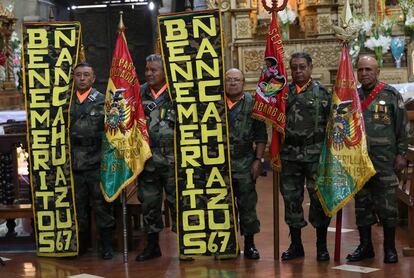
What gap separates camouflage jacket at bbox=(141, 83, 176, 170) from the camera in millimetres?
6641

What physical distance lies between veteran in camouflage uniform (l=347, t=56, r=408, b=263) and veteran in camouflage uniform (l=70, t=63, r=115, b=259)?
205 centimetres

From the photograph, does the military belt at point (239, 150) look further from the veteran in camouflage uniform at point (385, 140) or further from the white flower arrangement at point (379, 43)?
the white flower arrangement at point (379, 43)

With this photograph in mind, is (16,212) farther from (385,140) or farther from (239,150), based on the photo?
(385,140)

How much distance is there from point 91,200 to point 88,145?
0.47 m

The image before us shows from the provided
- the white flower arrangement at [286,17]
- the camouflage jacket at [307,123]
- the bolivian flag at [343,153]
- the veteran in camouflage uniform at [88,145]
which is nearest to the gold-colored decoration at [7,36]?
the white flower arrangement at [286,17]

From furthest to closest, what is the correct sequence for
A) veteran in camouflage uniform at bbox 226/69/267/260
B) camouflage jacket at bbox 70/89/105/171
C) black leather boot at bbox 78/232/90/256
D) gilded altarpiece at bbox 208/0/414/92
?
gilded altarpiece at bbox 208/0/414/92, black leather boot at bbox 78/232/90/256, camouflage jacket at bbox 70/89/105/171, veteran in camouflage uniform at bbox 226/69/267/260

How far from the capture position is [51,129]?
22.7 ft

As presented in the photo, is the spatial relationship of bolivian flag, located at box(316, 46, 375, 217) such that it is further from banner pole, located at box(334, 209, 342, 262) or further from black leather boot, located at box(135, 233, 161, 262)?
black leather boot, located at box(135, 233, 161, 262)

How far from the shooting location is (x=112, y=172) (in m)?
6.67

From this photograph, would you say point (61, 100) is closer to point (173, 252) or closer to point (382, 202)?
point (173, 252)

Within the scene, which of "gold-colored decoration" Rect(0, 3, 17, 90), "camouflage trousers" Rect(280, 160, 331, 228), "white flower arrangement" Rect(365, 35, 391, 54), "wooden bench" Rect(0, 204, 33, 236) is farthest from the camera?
"white flower arrangement" Rect(365, 35, 391, 54)

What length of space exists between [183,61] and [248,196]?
119 centimetres

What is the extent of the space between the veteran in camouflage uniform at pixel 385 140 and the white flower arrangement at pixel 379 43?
732 cm

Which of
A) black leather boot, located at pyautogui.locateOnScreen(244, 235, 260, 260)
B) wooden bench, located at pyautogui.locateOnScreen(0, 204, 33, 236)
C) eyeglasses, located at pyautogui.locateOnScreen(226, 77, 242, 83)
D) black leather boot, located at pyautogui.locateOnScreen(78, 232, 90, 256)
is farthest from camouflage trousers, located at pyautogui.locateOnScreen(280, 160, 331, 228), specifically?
wooden bench, located at pyautogui.locateOnScreen(0, 204, 33, 236)
